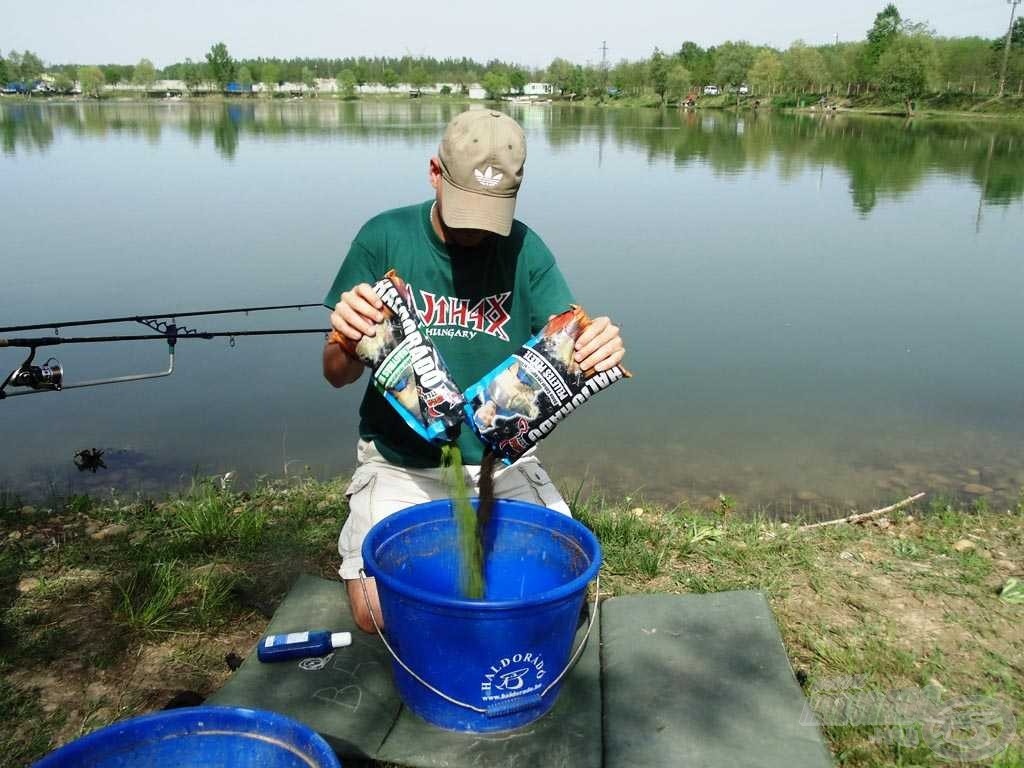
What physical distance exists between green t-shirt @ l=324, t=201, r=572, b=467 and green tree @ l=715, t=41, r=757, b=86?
85.8 m

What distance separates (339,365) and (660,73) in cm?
8814

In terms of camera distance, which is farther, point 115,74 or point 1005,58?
point 115,74

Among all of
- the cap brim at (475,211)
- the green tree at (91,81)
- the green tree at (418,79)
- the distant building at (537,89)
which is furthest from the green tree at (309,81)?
the cap brim at (475,211)

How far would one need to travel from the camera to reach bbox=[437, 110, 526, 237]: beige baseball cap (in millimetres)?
2326

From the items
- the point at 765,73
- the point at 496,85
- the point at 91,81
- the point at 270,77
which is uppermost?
the point at 270,77

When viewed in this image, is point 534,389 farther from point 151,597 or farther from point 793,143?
point 793,143

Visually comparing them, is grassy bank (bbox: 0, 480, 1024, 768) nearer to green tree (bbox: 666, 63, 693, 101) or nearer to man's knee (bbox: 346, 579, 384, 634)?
man's knee (bbox: 346, 579, 384, 634)

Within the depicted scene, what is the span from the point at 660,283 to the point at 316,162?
13.1 metres

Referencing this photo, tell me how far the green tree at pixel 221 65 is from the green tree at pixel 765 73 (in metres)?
64.3

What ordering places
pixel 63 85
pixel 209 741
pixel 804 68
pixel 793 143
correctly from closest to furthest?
pixel 209 741 < pixel 793 143 < pixel 804 68 < pixel 63 85

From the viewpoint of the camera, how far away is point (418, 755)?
2064 millimetres

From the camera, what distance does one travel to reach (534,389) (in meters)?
2.19

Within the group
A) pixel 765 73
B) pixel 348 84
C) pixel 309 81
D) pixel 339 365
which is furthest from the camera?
pixel 309 81

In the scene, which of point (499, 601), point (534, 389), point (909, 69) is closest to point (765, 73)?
point (909, 69)
